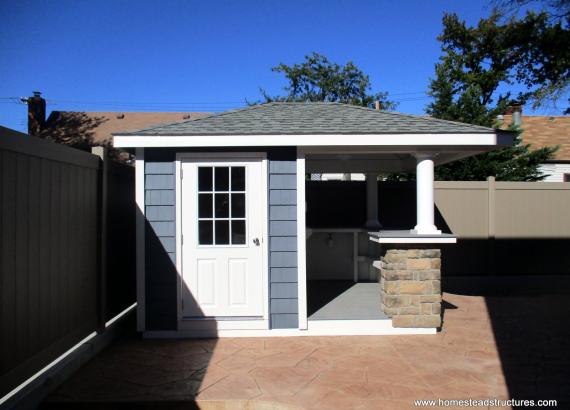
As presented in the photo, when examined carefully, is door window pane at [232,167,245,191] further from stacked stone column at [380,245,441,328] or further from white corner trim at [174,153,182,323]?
stacked stone column at [380,245,441,328]

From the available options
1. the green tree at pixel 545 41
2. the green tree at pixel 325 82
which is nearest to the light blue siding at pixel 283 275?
the green tree at pixel 545 41

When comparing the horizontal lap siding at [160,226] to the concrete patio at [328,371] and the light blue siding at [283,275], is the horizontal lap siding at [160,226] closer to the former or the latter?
the concrete patio at [328,371]

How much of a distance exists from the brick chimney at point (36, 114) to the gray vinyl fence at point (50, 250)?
55.7 feet

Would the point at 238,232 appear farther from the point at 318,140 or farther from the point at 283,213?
the point at 318,140

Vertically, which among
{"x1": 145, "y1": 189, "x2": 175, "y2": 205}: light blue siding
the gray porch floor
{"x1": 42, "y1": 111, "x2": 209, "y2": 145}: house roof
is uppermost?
{"x1": 42, "y1": 111, "x2": 209, "y2": 145}: house roof

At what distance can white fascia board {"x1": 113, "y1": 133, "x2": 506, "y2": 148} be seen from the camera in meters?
4.86

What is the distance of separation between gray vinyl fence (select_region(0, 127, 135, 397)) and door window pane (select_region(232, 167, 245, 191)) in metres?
1.31

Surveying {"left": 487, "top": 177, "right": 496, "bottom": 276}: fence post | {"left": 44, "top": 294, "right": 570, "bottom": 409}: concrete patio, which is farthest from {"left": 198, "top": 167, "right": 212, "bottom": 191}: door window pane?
{"left": 487, "top": 177, "right": 496, "bottom": 276}: fence post

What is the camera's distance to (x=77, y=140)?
19062 millimetres

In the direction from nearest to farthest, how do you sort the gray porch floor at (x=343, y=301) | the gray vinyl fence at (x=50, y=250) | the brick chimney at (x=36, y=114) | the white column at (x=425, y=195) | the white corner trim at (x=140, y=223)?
the gray vinyl fence at (x=50, y=250) < the white corner trim at (x=140, y=223) < the white column at (x=425, y=195) < the gray porch floor at (x=343, y=301) < the brick chimney at (x=36, y=114)

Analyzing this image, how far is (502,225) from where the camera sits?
8094mm

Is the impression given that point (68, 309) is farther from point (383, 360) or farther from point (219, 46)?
point (219, 46)

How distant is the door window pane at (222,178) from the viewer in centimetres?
508

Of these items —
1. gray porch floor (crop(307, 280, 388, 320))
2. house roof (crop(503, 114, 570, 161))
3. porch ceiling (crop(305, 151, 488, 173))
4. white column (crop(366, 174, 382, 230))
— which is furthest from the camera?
house roof (crop(503, 114, 570, 161))
